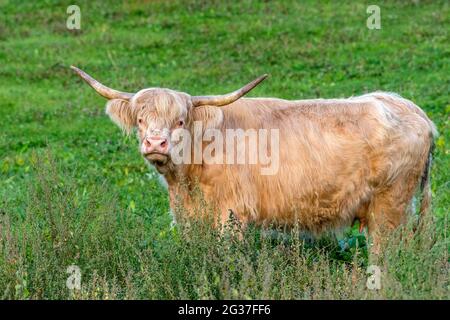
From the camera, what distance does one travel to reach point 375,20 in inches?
781

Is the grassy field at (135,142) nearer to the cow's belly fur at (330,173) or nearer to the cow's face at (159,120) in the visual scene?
the cow's belly fur at (330,173)

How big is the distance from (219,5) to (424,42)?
498 centimetres

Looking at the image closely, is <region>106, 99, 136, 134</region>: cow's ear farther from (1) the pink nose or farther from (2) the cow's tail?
(2) the cow's tail

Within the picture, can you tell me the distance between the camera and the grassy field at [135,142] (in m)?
7.02

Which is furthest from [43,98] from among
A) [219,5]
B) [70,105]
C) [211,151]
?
[211,151]

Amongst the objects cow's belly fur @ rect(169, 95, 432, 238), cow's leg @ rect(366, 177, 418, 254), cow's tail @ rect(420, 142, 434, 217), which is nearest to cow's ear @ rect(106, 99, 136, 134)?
cow's belly fur @ rect(169, 95, 432, 238)

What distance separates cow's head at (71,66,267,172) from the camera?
7.96 metres

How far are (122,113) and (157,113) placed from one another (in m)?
0.51

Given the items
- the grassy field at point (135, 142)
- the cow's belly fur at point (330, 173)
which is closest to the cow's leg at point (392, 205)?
Answer: the cow's belly fur at point (330, 173)

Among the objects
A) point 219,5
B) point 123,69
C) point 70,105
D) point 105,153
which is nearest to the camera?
point 105,153

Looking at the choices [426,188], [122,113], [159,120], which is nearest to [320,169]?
[426,188]

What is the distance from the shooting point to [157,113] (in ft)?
26.7

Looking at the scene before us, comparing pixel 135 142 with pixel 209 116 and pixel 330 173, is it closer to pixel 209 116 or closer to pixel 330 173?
pixel 209 116
